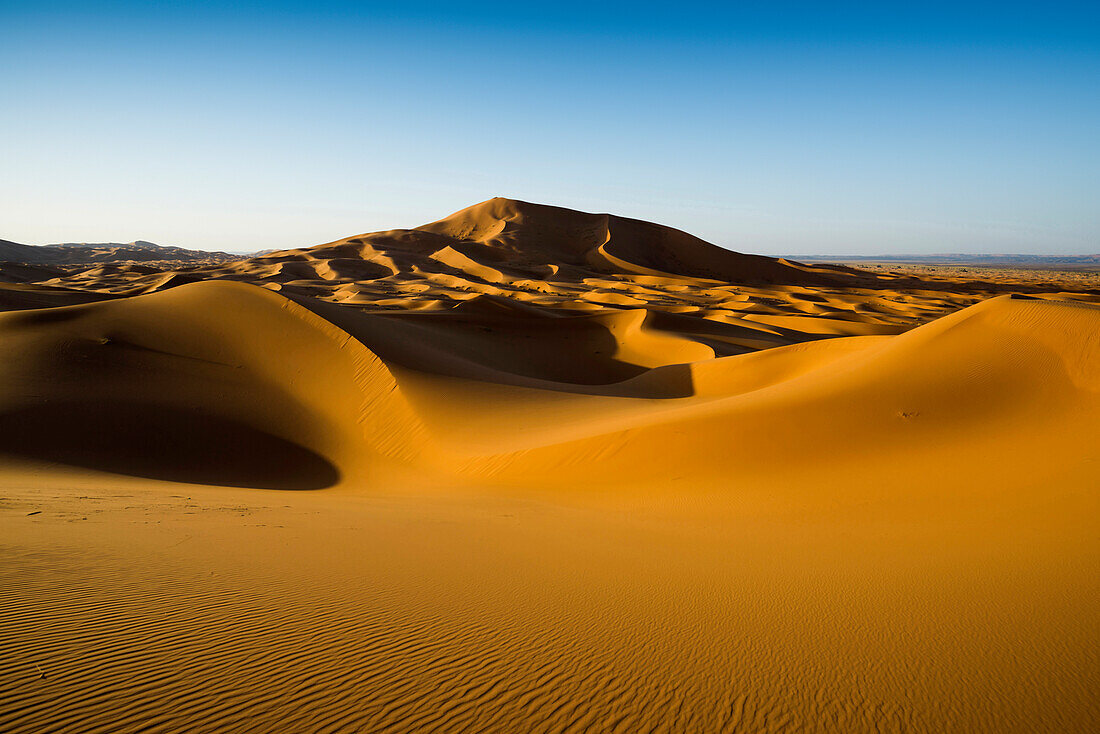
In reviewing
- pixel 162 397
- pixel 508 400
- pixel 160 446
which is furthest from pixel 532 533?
pixel 162 397

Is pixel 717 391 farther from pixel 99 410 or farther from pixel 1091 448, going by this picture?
pixel 99 410

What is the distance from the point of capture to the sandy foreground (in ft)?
10.3

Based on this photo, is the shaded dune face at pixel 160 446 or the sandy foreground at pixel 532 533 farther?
the shaded dune face at pixel 160 446

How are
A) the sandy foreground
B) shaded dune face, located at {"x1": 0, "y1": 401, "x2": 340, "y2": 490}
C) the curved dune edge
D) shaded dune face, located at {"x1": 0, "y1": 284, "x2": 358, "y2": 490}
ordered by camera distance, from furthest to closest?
1. shaded dune face, located at {"x1": 0, "y1": 284, "x2": 358, "y2": 490}
2. shaded dune face, located at {"x1": 0, "y1": 401, "x2": 340, "y2": 490}
3. the curved dune edge
4. the sandy foreground

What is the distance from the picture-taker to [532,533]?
6727mm

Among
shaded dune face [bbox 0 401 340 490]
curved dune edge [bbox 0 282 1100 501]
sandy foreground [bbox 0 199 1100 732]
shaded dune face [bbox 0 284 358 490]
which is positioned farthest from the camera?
shaded dune face [bbox 0 284 358 490]

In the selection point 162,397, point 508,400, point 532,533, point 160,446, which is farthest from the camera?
point 508,400

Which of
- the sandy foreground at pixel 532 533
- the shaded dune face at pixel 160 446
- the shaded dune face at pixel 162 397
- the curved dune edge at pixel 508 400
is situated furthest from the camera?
the shaded dune face at pixel 162 397

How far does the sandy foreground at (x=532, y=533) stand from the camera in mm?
3154

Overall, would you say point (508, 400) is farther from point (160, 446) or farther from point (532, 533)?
point (532, 533)

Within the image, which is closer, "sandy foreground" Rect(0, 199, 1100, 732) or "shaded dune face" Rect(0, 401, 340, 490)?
"sandy foreground" Rect(0, 199, 1100, 732)

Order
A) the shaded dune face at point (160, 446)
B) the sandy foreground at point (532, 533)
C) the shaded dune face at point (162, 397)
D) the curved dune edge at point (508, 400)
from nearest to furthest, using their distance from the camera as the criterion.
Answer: the sandy foreground at point (532, 533), the curved dune edge at point (508, 400), the shaded dune face at point (160, 446), the shaded dune face at point (162, 397)

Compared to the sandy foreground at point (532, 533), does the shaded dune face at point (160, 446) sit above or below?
below

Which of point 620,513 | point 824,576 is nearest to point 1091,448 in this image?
point 824,576
